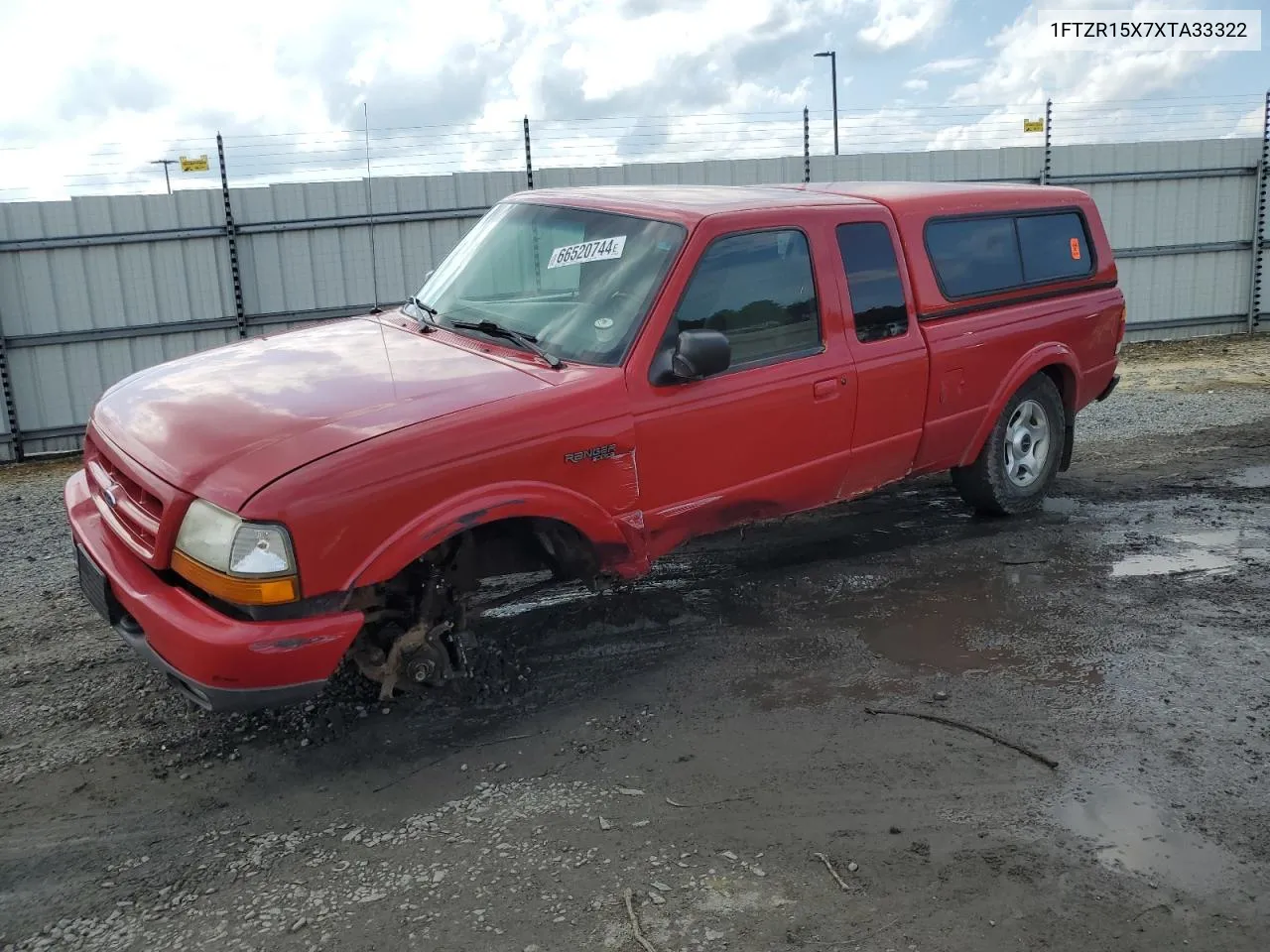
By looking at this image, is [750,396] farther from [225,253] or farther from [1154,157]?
[1154,157]

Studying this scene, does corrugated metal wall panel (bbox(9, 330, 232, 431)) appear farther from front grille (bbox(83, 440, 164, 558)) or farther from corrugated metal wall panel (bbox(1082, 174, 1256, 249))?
corrugated metal wall panel (bbox(1082, 174, 1256, 249))

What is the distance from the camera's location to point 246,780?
3.84 metres

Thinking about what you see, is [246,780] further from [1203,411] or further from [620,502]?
[1203,411]

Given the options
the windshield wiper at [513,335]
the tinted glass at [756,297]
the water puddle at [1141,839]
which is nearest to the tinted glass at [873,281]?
the tinted glass at [756,297]

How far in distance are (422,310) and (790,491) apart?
1941 mm

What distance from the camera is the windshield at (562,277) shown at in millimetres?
4480

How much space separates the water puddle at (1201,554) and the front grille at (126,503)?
4.64 m

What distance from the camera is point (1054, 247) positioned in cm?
652

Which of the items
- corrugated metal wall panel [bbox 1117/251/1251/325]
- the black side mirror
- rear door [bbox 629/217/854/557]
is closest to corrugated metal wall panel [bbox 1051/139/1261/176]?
corrugated metal wall panel [bbox 1117/251/1251/325]

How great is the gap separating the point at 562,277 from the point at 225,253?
7.72 m

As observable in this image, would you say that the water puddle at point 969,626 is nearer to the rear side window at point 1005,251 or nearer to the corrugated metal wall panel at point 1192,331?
the rear side window at point 1005,251

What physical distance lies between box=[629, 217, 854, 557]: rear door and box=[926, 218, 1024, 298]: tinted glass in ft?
3.03

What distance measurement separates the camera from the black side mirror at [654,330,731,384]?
425cm

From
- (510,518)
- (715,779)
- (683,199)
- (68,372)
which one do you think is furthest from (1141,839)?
(68,372)
